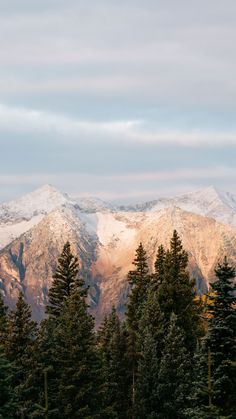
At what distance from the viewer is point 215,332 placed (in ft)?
151

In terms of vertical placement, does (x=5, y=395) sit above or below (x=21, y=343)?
below

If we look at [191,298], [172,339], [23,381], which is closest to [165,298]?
[191,298]

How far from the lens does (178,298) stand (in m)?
80.1

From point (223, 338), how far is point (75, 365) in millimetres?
19568

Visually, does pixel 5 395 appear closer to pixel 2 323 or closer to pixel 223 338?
pixel 223 338

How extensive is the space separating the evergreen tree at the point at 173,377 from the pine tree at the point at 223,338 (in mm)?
23312

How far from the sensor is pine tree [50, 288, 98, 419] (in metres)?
61.2

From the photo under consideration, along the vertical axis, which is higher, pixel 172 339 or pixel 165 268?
pixel 165 268

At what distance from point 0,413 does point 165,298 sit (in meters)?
37.7

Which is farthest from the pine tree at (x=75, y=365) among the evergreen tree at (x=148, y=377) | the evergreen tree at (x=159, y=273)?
the evergreen tree at (x=159, y=273)

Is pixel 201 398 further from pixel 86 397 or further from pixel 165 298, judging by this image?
pixel 165 298

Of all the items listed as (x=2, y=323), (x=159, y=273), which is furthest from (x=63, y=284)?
(x=159, y=273)

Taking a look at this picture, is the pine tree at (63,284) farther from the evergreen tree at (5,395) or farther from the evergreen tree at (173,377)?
the evergreen tree at (5,395)

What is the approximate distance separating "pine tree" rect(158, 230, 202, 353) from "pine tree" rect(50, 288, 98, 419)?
1633 cm
